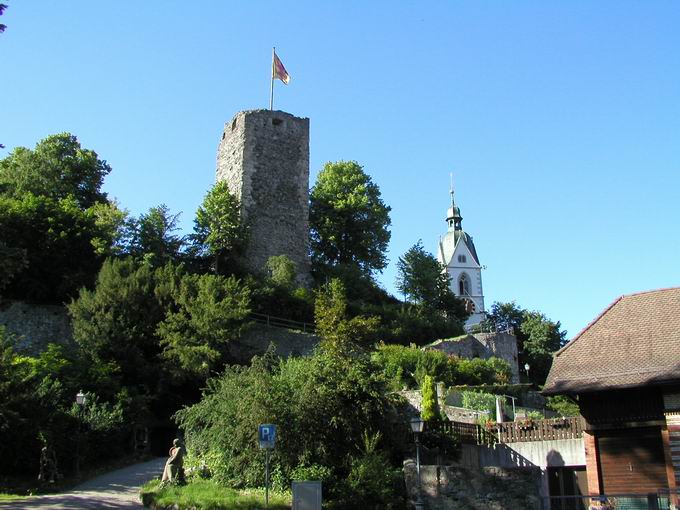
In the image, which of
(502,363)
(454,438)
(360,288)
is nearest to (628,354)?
(454,438)

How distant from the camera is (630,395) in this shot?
59.5 feet

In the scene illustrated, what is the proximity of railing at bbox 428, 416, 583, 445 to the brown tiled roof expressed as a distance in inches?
68.5

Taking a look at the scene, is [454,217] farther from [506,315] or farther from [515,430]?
[515,430]

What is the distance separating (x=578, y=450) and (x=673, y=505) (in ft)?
22.0

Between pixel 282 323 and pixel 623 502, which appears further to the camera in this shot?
pixel 282 323

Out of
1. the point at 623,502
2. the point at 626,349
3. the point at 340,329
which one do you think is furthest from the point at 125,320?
the point at 623,502

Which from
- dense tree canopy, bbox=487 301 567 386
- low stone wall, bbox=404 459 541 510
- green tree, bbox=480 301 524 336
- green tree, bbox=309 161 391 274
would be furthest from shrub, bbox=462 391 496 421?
green tree, bbox=480 301 524 336

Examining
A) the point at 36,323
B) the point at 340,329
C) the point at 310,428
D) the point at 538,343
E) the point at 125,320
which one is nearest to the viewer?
the point at 310,428

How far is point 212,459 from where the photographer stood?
59.3 ft

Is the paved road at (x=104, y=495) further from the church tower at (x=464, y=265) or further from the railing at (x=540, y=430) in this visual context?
the church tower at (x=464, y=265)

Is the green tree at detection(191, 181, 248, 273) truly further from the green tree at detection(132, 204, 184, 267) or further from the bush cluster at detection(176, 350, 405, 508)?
the bush cluster at detection(176, 350, 405, 508)

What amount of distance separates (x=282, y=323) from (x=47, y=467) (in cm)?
1679

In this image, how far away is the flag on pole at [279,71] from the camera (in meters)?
44.9

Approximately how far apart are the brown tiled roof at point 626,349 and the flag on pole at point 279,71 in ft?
95.6
